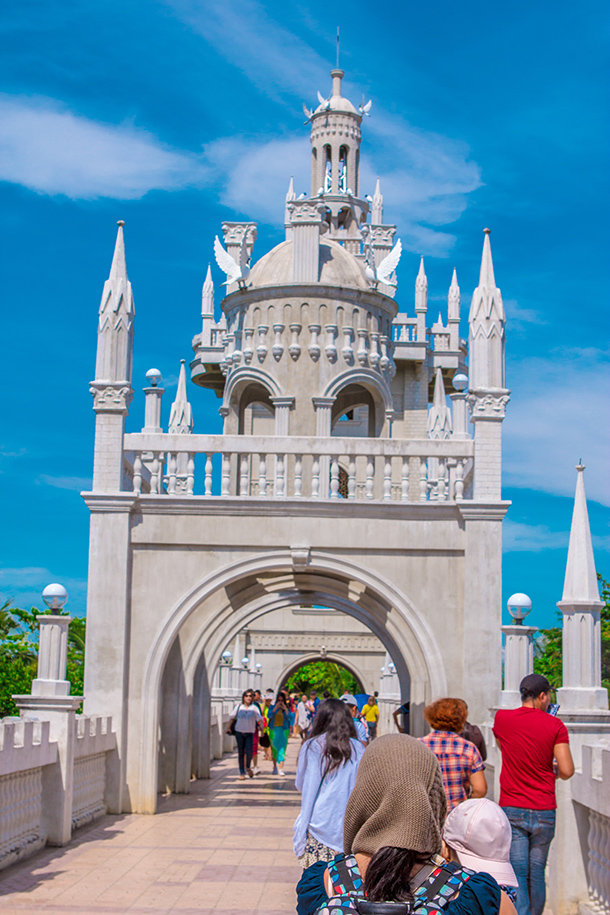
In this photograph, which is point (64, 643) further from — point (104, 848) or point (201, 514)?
point (201, 514)

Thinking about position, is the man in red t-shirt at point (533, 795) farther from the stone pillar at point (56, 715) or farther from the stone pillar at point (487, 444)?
the stone pillar at point (487, 444)

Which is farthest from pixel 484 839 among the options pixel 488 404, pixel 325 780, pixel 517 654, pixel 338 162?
pixel 338 162

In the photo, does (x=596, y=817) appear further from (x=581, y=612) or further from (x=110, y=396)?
(x=110, y=396)

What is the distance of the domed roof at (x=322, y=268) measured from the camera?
20812 millimetres

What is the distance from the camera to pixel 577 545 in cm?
985

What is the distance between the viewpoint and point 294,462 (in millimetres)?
15016

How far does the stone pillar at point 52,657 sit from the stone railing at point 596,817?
5604mm

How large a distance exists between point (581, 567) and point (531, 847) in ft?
12.0

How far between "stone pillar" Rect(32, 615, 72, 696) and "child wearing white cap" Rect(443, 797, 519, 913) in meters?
8.21

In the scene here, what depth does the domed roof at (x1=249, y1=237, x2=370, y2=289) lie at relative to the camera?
20812 millimetres

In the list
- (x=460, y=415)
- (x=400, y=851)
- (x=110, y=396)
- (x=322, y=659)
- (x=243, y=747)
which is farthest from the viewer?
(x=322, y=659)

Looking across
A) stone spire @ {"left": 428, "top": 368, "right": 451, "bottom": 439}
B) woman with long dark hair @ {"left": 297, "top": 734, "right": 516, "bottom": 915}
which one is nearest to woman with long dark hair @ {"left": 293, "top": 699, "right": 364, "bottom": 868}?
woman with long dark hair @ {"left": 297, "top": 734, "right": 516, "bottom": 915}

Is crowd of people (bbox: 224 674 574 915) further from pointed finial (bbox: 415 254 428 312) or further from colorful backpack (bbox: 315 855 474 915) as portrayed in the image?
pointed finial (bbox: 415 254 428 312)

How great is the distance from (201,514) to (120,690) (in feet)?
7.98
